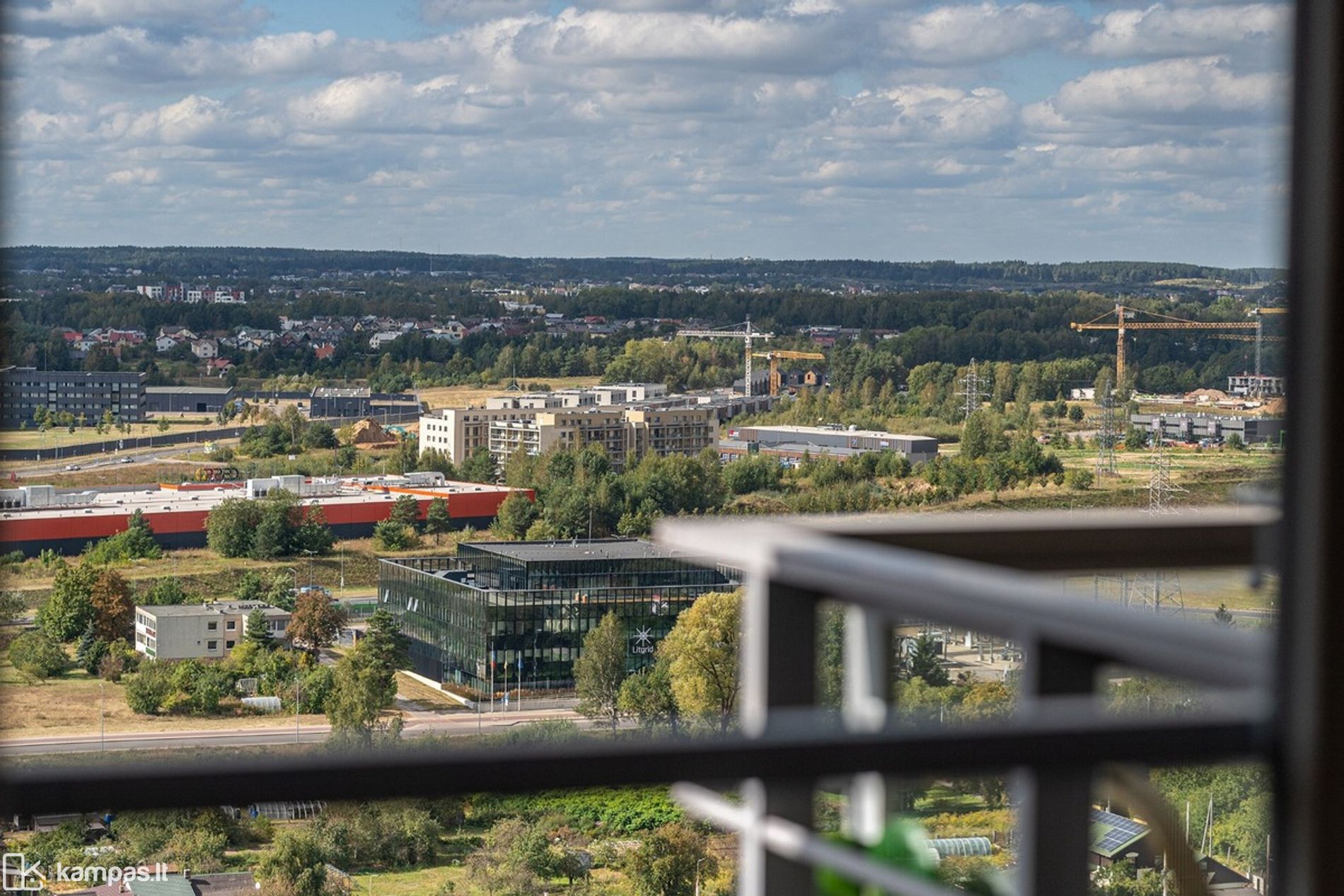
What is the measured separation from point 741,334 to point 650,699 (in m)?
10.2

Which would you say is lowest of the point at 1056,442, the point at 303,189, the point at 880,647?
the point at 1056,442

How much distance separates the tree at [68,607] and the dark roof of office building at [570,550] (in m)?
4.63

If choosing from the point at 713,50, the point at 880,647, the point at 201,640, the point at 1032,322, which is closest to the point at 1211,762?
the point at 880,647

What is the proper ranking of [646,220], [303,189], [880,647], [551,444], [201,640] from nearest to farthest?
[880,647] → [201,640] → [551,444] → [303,189] → [646,220]

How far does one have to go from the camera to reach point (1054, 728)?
1.38ft

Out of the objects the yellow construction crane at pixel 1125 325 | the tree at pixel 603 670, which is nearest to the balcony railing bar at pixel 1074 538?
the tree at pixel 603 670

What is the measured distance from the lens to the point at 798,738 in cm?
40

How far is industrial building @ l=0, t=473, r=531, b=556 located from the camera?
20.2m

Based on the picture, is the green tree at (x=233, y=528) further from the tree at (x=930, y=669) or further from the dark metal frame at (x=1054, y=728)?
the dark metal frame at (x=1054, y=728)

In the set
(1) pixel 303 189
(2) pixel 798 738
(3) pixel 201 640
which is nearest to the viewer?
(2) pixel 798 738

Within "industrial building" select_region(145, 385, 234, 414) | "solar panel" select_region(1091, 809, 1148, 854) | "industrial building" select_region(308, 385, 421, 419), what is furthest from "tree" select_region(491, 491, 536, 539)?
"solar panel" select_region(1091, 809, 1148, 854)

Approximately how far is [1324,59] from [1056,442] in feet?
80.0

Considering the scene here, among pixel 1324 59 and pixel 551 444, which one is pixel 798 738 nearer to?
pixel 1324 59

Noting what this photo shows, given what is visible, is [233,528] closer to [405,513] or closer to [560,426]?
[405,513]
